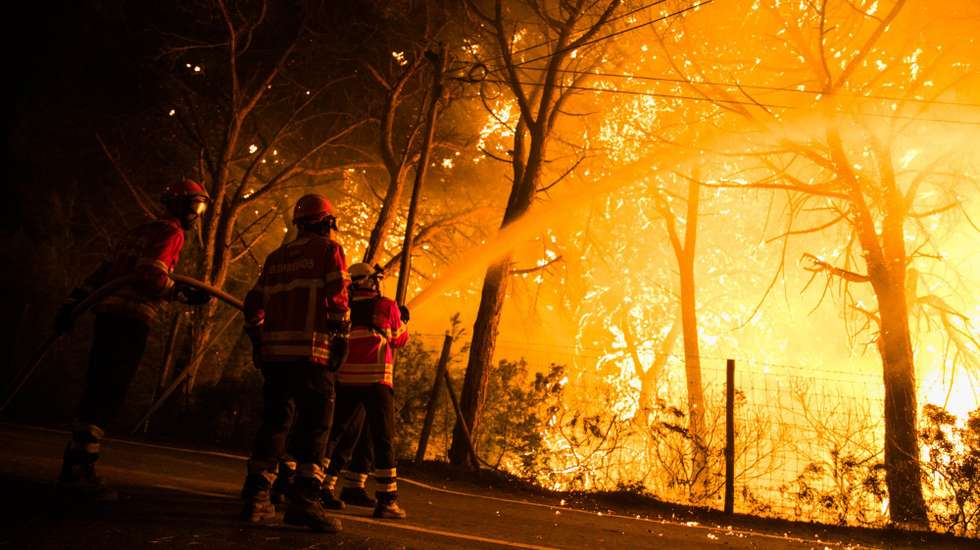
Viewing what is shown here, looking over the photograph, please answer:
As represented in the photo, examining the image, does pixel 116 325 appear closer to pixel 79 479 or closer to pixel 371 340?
pixel 79 479

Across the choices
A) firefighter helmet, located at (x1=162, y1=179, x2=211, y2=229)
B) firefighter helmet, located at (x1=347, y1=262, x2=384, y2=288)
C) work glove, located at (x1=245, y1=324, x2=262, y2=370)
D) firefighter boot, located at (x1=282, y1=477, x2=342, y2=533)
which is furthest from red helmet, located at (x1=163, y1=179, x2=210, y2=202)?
firefighter boot, located at (x1=282, y1=477, x2=342, y2=533)

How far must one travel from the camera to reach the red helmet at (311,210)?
14.4ft

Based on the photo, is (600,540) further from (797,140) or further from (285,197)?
(285,197)

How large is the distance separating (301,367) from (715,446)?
A: 6432 mm

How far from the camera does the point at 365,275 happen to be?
5.50 meters

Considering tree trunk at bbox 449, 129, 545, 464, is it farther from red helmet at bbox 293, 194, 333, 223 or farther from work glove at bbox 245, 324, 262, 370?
red helmet at bbox 293, 194, 333, 223

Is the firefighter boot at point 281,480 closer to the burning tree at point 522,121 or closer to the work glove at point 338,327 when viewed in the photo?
the work glove at point 338,327

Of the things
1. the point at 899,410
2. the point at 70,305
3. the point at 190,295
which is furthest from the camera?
the point at 899,410

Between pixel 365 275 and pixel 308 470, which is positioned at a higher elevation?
pixel 365 275

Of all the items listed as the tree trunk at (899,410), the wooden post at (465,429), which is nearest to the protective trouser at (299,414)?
the wooden post at (465,429)

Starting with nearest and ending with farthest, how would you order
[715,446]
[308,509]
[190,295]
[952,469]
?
[308,509]
[190,295]
[952,469]
[715,446]

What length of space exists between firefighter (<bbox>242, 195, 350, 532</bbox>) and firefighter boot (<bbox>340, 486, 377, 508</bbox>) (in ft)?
4.66

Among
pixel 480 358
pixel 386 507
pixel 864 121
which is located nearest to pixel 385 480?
pixel 386 507

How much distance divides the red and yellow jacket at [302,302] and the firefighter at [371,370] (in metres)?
1.06
